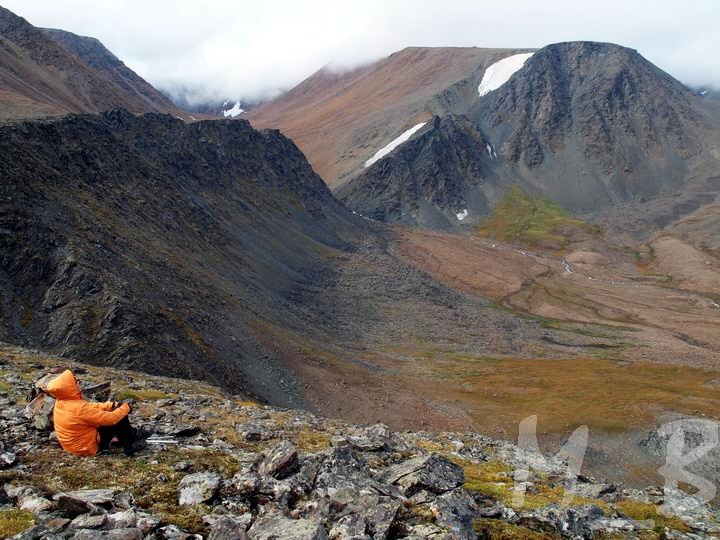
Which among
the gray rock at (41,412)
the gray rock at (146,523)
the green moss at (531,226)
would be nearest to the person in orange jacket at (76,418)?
the gray rock at (41,412)

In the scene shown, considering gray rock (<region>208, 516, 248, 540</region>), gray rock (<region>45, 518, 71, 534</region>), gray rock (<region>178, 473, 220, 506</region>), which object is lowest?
gray rock (<region>178, 473, 220, 506</region>)

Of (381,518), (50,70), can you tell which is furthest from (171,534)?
(50,70)

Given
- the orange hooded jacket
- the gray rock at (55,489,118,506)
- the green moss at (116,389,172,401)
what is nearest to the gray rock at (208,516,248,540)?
the gray rock at (55,489,118,506)

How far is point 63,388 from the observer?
12641mm

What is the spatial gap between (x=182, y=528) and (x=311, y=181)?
13039cm

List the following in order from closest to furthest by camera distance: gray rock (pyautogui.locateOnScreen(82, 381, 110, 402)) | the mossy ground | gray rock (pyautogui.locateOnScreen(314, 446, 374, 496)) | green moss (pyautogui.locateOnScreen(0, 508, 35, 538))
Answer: green moss (pyautogui.locateOnScreen(0, 508, 35, 538)) → the mossy ground → gray rock (pyautogui.locateOnScreen(314, 446, 374, 496)) → gray rock (pyautogui.locateOnScreen(82, 381, 110, 402))

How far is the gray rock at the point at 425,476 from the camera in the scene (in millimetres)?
13414

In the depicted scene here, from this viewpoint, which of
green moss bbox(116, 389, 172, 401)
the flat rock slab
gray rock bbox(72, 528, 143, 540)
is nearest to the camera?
gray rock bbox(72, 528, 143, 540)

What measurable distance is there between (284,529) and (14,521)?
4.60 meters

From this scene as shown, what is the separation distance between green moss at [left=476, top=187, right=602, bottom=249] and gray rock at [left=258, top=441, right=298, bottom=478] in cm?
16699

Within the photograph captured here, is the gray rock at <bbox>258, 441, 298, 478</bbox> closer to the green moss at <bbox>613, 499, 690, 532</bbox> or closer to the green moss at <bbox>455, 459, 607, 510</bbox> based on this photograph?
the green moss at <bbox>455, 459, 607, 510</bbox>

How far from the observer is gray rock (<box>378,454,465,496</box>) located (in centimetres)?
1341

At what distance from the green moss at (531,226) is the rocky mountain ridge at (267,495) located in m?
162

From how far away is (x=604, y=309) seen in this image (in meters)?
110
